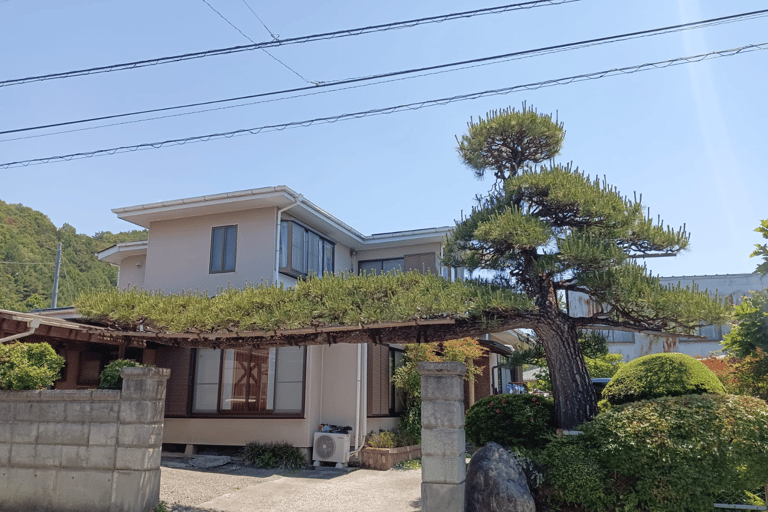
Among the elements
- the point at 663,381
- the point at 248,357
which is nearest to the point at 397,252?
the point at 248,357

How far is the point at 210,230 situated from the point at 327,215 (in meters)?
2.93

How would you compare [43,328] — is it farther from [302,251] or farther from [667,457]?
[667,457]

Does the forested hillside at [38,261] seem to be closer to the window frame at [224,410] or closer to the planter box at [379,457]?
the window frame at [224,410]

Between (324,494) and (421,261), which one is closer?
(324,494)

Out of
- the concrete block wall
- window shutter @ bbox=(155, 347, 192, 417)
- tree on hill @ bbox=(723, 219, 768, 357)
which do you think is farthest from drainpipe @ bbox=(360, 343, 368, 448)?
tree on hill @ bbox=(723, 219, 768, 357)

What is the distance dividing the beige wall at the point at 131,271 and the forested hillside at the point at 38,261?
49.9 ft

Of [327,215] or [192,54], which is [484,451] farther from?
[327,215]

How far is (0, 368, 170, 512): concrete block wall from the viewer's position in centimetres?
775

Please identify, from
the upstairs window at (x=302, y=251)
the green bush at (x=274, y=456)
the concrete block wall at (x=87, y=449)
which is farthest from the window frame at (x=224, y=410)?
the concrete block wall at (x=87, y=449)

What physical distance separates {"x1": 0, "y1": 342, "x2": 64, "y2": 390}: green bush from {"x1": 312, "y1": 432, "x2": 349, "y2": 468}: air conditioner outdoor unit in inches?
217

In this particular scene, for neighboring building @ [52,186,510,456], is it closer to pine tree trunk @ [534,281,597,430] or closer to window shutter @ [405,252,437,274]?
window shutter @ [405,252,437,274]

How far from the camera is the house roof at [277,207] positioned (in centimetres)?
1330

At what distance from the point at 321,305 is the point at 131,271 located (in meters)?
11.2

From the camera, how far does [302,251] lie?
47.4 ft
